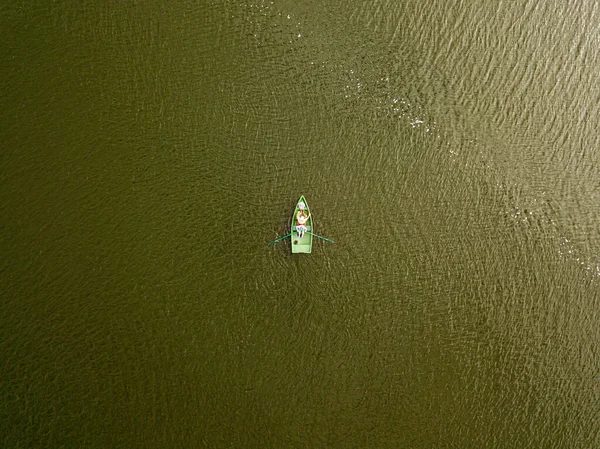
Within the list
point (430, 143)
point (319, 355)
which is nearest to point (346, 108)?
point (430, 143)
